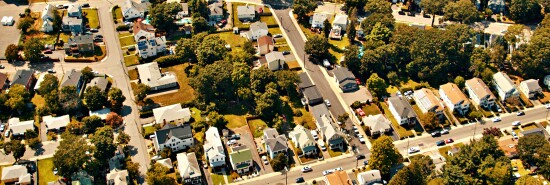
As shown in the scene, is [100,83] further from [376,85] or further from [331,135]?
[376,85]

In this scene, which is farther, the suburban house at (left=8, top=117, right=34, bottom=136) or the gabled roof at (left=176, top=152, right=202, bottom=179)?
the suburban house at (left=8, top=117, right=34, bottom=136)

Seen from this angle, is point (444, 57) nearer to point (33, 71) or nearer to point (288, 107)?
point (288, 107)

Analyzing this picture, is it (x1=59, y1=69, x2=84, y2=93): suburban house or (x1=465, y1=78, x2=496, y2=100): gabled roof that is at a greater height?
(x1=465, y1=78, x2=496, y2=100): gabled roof

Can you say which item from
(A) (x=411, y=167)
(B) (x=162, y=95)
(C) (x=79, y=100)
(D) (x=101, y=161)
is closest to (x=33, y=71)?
(C) (x=79, y=100)

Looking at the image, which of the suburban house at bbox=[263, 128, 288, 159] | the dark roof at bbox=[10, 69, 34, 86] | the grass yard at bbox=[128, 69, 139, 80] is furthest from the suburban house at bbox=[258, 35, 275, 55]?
the dark roof at bbox=[10, 69, 34, 86]

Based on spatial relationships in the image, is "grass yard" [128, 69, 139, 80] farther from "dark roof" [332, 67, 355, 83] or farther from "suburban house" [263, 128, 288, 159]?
"dark roof" [332, 67, 355, 83]

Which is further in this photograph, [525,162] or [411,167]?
[525,162]
